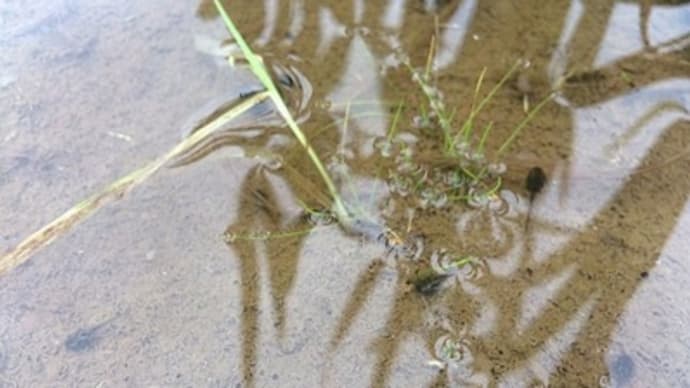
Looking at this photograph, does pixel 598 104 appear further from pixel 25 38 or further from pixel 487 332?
pixel 25 38

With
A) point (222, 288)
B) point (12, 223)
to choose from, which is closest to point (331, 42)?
point (222, 288)

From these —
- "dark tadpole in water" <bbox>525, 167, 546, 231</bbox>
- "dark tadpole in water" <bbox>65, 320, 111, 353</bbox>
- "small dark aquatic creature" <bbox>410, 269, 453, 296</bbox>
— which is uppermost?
"dark tadpole in water" <bbox>525, 167, 546, 231</bbox>

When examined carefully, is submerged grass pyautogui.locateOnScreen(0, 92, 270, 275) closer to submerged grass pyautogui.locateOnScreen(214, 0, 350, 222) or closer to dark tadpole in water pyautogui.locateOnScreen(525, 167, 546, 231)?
submerged grass pyautogui.locateOnScreen(214, 0, 350, 222)

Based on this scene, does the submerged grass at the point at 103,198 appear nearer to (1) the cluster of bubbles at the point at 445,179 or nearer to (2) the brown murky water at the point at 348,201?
(2) the brown murky water at the point at 348,201

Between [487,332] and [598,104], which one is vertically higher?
[598,104]

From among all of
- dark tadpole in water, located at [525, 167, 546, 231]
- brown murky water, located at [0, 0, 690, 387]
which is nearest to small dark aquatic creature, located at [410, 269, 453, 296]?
brown murky water, located at [0, 0, 690, 387]

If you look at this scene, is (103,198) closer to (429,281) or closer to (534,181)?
(429,281)

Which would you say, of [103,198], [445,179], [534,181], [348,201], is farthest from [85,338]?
[534,181]
